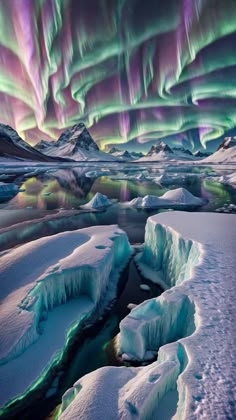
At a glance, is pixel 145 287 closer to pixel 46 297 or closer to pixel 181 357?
pixel 46 297

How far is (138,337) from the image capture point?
5941mm

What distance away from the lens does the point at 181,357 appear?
14.8 feet

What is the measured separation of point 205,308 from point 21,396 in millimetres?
4054

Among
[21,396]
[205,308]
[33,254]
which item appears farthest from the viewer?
[33,254]

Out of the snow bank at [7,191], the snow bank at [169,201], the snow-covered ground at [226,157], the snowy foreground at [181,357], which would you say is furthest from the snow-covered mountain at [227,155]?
the snowy foreground at [181,357]

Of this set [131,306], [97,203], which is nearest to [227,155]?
[97,203]

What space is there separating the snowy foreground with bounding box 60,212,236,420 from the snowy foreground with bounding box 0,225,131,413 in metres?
1.49

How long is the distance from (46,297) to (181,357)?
4.25 metres

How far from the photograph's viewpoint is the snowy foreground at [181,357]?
3.75 metres

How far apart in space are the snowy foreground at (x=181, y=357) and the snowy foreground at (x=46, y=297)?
1491 mm

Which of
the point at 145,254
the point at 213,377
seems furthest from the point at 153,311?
the point at 145,254

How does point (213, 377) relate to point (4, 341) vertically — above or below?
above

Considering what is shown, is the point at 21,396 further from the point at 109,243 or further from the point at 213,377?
the point at 109,243

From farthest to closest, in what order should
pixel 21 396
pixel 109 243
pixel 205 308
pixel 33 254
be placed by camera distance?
pixel 109 243 → pixel 33 254 → pixel 205 308 → pixel 21 396
